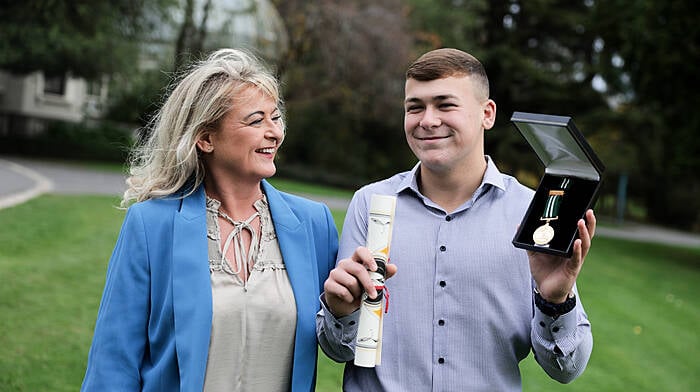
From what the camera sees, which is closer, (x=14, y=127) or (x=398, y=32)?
(x=398, y=32)

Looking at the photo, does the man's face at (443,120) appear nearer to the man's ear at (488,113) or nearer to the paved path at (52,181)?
the man's ear at (488,113)

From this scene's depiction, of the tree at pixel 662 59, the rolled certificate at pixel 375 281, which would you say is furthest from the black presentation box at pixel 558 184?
the tree at pixel 662 59

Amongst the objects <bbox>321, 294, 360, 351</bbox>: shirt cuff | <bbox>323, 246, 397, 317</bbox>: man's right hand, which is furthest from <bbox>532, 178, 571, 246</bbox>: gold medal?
<bbox>321, 294, 360, 351</bbox>: shirt cuff

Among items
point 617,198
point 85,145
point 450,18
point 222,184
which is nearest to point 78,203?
point 222,184

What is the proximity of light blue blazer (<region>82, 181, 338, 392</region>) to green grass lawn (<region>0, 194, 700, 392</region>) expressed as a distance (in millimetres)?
3281

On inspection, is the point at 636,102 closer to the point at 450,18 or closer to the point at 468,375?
the point at 450,18

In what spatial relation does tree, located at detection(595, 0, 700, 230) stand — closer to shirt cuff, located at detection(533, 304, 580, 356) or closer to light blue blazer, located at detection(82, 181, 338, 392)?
shirt cuff, located at detection(533, 304, 580, 356)

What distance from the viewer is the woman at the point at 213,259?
2.64 m

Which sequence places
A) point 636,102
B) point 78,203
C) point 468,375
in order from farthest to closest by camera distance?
1. point 636,102
2. point 78,203
3. point 468,375

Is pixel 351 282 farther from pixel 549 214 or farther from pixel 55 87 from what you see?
pixel 55 87

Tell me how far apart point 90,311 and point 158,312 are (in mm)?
5163

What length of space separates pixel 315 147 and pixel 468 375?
29505 millimetres

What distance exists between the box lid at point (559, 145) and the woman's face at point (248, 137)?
3.17ft

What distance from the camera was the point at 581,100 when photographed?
98.8ft
